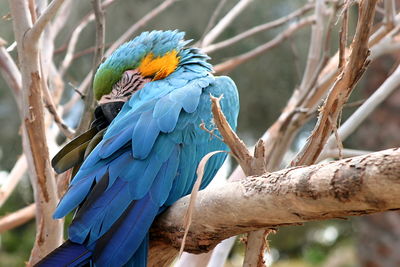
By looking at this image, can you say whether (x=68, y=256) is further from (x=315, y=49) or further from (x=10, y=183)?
(x=315, y=49)

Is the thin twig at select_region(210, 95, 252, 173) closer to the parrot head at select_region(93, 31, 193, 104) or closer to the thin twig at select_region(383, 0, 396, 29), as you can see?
the parrot head at select_region(93, 31, 193, 104)

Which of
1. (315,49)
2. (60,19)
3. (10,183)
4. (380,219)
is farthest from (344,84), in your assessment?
(380,219)

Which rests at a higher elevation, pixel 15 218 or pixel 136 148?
pixel 136 148

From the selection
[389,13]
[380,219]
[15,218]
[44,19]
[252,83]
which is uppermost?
[44,19]

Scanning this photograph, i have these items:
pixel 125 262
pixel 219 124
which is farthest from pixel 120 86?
pixel 219 124

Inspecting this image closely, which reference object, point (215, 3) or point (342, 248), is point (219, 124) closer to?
point (215, 3)

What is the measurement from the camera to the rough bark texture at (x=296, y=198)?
82cm

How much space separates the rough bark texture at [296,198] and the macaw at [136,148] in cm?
16

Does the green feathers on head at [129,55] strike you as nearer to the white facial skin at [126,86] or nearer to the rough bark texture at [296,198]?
the white facial skin at [126,86]

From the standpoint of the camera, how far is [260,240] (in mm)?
1147

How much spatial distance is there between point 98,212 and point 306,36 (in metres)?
3.10

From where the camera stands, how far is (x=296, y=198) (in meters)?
0.91

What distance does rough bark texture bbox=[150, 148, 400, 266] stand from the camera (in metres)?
0.82

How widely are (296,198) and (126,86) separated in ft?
3.07
